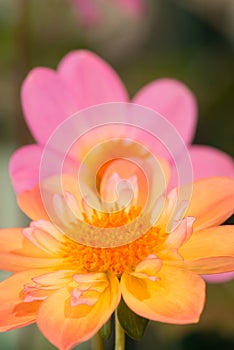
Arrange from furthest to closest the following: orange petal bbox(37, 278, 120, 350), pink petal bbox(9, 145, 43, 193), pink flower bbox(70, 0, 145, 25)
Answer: pink flower bbox(70, 0, 145, 25)
pink petal bbox(9, 145, 43, 193)
orange petal bbox(37, 278, 120, 350)

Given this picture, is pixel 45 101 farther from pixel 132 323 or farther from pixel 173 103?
pixel 132 323

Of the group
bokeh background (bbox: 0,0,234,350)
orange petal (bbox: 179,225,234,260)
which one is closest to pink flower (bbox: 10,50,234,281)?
Result: orange petal (bbox: 179,225,234,260)

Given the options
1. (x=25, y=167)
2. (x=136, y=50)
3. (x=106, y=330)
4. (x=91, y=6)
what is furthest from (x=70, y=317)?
(x=136, y=50)

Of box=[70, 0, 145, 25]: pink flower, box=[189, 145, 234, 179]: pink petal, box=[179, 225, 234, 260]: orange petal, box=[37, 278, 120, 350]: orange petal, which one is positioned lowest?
box=[70, 0, 145, 25]: pink flower

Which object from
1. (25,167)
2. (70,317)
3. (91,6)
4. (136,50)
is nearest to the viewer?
(70,317)

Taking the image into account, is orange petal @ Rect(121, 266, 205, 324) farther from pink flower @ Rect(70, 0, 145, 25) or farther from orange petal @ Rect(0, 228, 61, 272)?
pink flower @ Rect(70, 0, 145, 25)

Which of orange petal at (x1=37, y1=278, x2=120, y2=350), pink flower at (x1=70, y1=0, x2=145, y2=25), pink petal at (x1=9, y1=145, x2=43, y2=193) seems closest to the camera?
orange petal at (x1=37, y1=278, x2=120, y2=350)

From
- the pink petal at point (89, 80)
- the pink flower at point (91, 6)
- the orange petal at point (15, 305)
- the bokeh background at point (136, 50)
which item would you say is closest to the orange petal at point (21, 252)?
the orange petal at point (15, 305)
